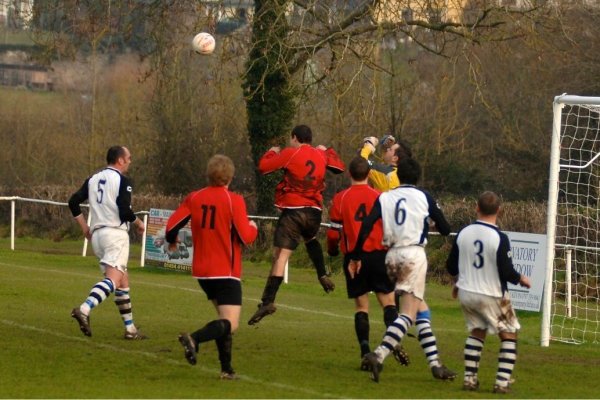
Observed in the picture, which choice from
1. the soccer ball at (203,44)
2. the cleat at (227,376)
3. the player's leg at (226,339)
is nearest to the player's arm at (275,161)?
the player's leg at (226,339)

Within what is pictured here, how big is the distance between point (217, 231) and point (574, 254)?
10221mm

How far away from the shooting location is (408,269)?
1004 centimetres

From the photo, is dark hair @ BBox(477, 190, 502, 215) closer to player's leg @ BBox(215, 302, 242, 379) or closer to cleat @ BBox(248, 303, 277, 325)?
player's leg @ BBox(215, 302, 242, 379)

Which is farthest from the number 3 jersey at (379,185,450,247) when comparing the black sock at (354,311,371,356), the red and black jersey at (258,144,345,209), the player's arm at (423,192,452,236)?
the red and black jersey at (258,144,345,209)

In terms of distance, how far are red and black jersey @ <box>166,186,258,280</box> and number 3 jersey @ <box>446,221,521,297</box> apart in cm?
174

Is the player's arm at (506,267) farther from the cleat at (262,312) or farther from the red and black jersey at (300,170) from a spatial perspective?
the cleat at (262,312)

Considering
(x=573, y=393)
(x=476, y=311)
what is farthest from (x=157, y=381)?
(x=573, y=393)

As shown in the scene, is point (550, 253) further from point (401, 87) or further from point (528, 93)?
point (528, 93)

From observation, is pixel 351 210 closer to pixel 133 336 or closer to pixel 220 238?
pixel 220 238

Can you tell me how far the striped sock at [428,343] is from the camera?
10.3 meters

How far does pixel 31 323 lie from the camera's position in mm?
13578

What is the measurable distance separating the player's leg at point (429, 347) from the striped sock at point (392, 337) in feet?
1.42

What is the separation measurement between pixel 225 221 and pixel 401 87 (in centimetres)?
2599

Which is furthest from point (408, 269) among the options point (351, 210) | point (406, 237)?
point (351, 210)
